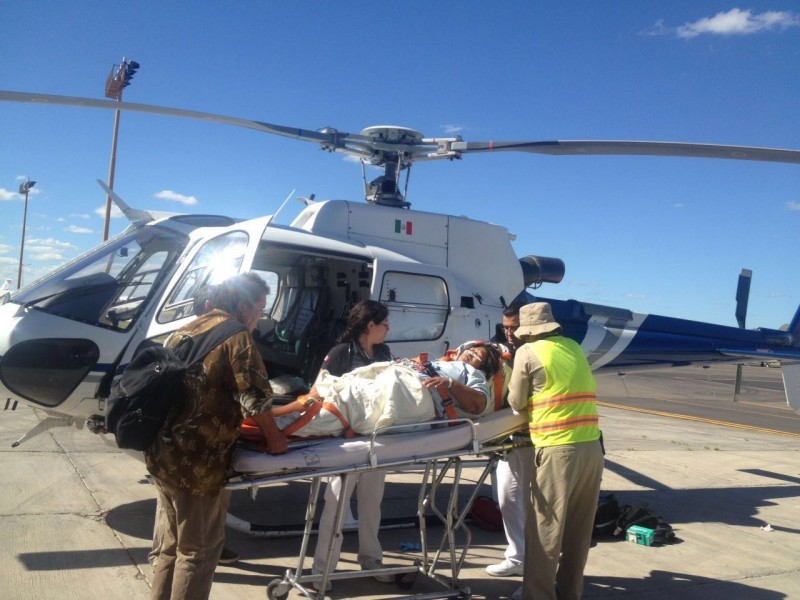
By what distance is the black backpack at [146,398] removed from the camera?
2.96m

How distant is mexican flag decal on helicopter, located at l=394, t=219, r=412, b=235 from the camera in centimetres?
687

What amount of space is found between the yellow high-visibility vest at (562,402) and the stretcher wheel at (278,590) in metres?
1.71

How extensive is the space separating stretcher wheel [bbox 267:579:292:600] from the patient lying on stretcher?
3.20ft

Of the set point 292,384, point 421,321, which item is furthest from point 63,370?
point 421,321

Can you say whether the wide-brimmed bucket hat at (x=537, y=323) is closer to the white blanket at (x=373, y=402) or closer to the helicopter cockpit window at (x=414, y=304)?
the white blanket at (x=373, y=402)

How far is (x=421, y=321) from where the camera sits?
6.45 metres

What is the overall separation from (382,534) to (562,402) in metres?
2.38

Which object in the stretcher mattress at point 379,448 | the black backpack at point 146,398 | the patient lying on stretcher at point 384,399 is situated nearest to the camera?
the black backpack at point 146,398

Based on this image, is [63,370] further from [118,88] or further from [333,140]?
[118,88]

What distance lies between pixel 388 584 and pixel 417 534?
1191 mm

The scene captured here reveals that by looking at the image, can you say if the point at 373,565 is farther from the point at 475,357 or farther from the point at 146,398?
the point at 146,398

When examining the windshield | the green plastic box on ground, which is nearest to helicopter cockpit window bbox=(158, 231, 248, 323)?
the windshield

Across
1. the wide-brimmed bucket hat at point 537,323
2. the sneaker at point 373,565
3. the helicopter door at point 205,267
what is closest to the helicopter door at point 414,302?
the helicopter door at point 205,267

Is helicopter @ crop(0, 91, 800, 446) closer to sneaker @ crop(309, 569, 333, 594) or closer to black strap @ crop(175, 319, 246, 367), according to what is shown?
sneaker @ crop(309, 569, 333, 594)
